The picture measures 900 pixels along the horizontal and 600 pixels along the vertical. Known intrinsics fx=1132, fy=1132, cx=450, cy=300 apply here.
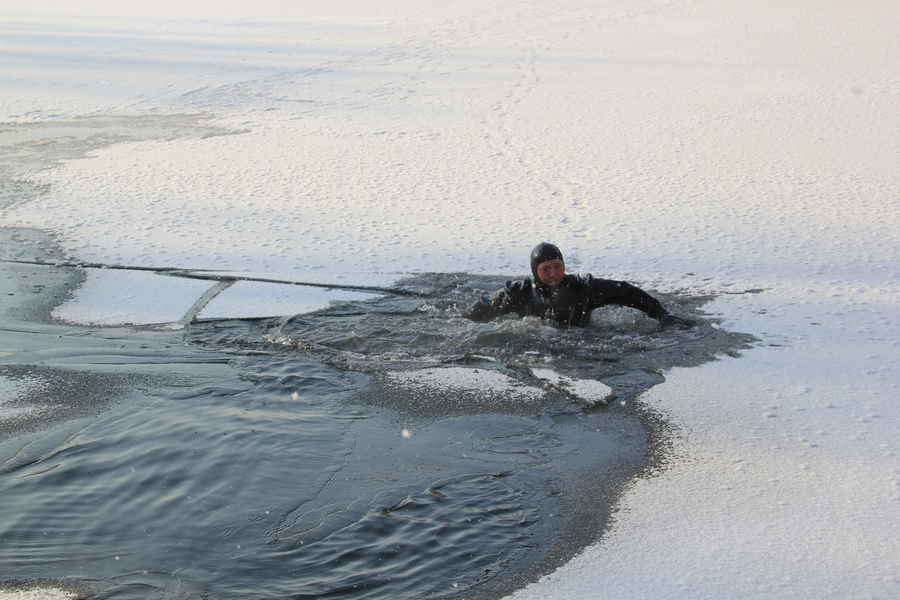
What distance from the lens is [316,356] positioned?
6137mm

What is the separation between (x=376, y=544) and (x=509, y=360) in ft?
6.71

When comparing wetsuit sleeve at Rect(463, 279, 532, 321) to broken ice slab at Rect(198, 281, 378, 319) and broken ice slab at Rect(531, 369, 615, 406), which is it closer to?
broken ice slab at Rect(531, 369, 615, 406)

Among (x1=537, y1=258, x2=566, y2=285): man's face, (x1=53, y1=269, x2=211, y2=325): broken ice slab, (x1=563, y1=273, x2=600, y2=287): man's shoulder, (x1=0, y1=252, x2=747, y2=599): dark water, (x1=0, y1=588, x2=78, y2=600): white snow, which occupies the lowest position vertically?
(x1=0, y1=588, x2=78, y2=600): white snow

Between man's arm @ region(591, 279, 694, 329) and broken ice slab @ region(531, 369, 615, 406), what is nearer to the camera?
broken ice slab @ region(531, 369, 615, 406)

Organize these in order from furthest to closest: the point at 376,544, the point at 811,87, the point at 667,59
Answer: the point at 667,59
the point at 811,87
the point at 376,544

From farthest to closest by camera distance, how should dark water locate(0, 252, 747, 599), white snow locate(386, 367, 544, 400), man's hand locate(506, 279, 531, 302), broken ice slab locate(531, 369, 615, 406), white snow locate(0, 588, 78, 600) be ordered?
man's hand locate(506, 279, 531, 302)
white snow locate(386, 367, 544, 400)
broken ice slab locate(531, 369, 615, 406)
dark water locate(0, 252, 747, 599)
white snow locate(0, 588, 78, 600)

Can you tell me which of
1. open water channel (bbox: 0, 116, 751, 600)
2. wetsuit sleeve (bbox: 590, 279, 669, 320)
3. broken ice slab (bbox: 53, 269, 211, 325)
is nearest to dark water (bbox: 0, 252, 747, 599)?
open water channel (bbox: 0, 116, 751, 600)

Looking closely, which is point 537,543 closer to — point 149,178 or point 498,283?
point 498,283

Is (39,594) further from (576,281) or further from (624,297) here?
(624,297)

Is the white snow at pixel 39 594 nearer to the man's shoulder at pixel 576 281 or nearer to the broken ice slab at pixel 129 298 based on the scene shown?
the broken ice slab at pixel 129 298

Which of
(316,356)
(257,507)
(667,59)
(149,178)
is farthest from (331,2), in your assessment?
(257,507)

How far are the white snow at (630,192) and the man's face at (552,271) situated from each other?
1.00 meters

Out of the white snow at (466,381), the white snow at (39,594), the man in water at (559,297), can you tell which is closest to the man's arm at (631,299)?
the man in water at (559,297)

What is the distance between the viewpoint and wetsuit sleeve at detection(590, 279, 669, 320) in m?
6.41
